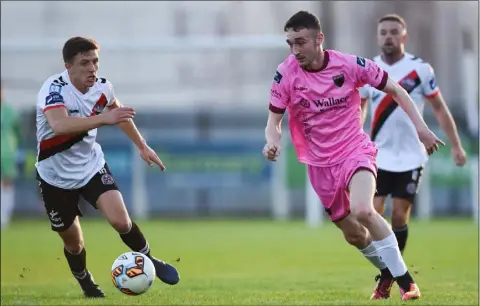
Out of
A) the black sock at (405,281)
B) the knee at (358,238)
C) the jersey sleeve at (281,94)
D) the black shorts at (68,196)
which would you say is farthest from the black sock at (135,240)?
the black sock at (405,281)

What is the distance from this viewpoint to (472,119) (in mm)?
23844

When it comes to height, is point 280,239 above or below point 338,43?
below

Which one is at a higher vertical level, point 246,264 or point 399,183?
point 399,183

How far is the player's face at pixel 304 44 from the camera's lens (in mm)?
8438

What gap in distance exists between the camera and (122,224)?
29.6ft

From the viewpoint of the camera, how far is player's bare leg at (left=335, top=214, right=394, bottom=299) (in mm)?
8750

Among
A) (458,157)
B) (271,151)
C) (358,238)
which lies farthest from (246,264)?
(271,151)

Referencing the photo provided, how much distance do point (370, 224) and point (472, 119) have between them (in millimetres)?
16317

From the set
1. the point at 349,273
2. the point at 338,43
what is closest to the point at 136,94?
the point at 338,43

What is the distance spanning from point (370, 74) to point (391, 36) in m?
1.90

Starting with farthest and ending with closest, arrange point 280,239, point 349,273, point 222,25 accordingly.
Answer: point 222,25 → point 280,239 → point 349,273

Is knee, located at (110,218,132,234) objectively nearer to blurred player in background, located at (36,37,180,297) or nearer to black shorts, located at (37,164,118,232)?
blurred player in background, located at (36,37,180,297)

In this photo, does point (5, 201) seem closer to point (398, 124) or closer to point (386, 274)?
point (398, 124)

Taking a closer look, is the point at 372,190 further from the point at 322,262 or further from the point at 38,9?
the point at 38,9
